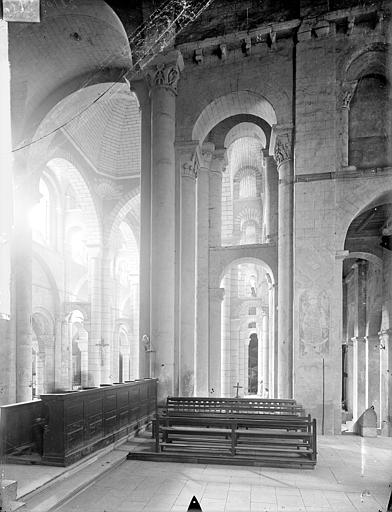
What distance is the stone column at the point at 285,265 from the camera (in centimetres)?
1241

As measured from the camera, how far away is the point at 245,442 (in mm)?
7934

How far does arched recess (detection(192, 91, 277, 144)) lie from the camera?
13634 millimetres

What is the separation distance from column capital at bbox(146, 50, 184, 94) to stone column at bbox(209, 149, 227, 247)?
456 cm

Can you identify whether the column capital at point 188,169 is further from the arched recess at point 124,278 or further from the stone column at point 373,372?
the arched recess at point 124,278

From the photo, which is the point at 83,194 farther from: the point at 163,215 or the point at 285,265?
the point at 285,265

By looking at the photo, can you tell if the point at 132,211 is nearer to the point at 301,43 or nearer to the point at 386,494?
the point at 301,43

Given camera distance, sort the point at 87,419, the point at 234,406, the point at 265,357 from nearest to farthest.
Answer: the point at 87,419, the point at 234,406, the point at 265,357

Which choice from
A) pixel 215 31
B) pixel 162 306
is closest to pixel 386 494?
pixel 162 306

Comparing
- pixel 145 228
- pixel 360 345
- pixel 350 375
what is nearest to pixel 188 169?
pixel 145 228

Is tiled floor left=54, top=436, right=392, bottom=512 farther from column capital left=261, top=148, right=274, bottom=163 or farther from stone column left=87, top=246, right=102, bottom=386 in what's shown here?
stone column left=87, top=246, right=102, bottom=386

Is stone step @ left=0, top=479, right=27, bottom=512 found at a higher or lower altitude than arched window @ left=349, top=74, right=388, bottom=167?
lower

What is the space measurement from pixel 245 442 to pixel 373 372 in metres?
12.0

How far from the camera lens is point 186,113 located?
13938 millimetres

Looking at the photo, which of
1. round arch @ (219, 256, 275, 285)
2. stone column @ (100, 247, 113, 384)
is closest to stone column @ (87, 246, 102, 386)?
stone column @ (100, 247, 113, 384)
